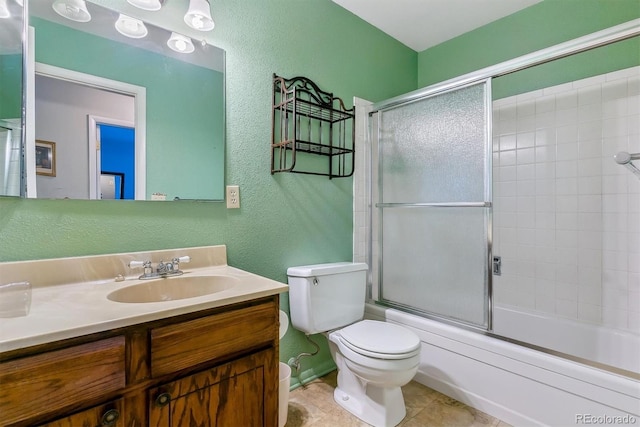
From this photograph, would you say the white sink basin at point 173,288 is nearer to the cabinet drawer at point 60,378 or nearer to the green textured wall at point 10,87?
the cabinet drawer at point 60,378

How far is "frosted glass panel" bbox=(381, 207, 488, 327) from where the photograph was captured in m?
1.71

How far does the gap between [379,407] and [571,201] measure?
1801mm

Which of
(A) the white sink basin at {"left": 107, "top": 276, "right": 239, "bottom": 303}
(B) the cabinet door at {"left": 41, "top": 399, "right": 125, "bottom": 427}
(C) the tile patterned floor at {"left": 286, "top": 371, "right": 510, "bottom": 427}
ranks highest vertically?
(A) the white sink basin at {"left": 107, "top": 276, "right": 239, "bottom": 303}

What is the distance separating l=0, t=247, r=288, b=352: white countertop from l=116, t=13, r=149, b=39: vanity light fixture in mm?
1022

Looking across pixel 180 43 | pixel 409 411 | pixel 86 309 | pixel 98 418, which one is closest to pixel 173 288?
pixel 86 309

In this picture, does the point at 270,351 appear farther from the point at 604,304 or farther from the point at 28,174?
the point at 604,304

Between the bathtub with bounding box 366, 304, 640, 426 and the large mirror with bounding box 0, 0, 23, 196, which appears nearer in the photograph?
the large mirror with bounding box 0, 0, 23, 196

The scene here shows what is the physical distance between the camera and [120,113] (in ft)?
4.22

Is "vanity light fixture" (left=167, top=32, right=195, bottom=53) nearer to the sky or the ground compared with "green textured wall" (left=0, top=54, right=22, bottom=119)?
nearer to the sky

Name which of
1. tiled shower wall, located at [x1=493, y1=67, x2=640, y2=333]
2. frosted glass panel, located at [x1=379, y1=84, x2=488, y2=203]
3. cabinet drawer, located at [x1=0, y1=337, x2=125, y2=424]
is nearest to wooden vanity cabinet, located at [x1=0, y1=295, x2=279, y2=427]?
cabinet drawer, located at [x1=0, y1=337, x2=125, y2=424]

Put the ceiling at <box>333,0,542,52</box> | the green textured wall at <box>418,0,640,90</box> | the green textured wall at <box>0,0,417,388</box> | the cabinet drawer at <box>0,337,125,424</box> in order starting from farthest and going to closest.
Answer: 1. the ceiling at <box>333,0,542,52</box>
2. the green textured wall at <box>418,0,640,90</box>
3. the green textured wall at <box>0,0,417,388</box>
4. the cabinet drawer at <box>0,337,125,424</box>

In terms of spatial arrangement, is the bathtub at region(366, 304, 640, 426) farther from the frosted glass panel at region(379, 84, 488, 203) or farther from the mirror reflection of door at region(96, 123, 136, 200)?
the mirror reflection of door at region(96, 123, 136, 200)

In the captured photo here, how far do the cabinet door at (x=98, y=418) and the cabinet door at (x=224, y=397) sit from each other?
8 cm

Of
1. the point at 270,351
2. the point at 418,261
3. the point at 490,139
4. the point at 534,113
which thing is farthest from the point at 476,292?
the point at 534,113
